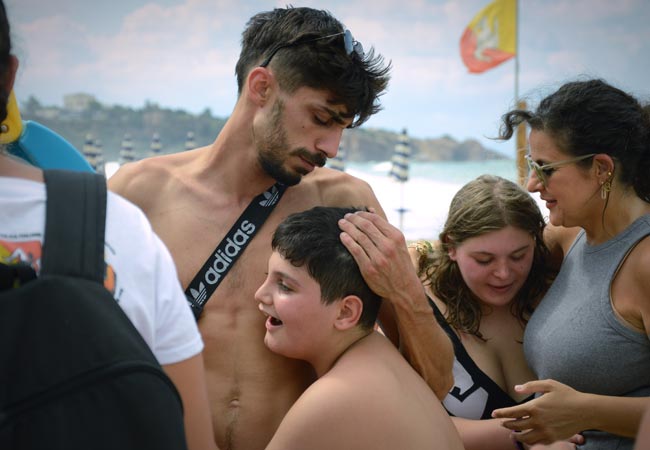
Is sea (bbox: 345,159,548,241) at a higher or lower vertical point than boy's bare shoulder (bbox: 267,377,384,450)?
lower

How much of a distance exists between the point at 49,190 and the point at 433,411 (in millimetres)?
1309

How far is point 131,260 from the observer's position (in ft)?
4.07

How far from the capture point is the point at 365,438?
1869 millimetres

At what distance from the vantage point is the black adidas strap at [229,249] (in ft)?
8.18

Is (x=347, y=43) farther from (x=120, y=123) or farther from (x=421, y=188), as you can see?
(x=120, y=123)

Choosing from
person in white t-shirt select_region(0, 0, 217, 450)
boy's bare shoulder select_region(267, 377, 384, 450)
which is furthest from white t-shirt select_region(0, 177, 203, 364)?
boy's bare shoulder select_region(267, 377, 384, 450)

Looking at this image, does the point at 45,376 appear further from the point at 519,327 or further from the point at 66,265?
the point at 519,327

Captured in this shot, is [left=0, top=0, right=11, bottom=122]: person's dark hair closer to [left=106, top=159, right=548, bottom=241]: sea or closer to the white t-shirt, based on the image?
the white t-shirt

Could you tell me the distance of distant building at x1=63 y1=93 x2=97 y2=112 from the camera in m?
38.8

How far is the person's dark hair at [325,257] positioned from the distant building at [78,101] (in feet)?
128

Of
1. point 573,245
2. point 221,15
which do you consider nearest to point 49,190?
point 573,245

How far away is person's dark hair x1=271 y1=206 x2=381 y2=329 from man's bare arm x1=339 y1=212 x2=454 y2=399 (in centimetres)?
4

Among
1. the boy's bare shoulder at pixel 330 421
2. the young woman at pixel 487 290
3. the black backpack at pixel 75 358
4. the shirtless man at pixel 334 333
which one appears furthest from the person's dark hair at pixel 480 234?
the black backpack at pixel 75 358

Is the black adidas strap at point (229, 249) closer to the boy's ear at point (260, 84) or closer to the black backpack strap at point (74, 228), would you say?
the boy's ear at point (260, 84)
